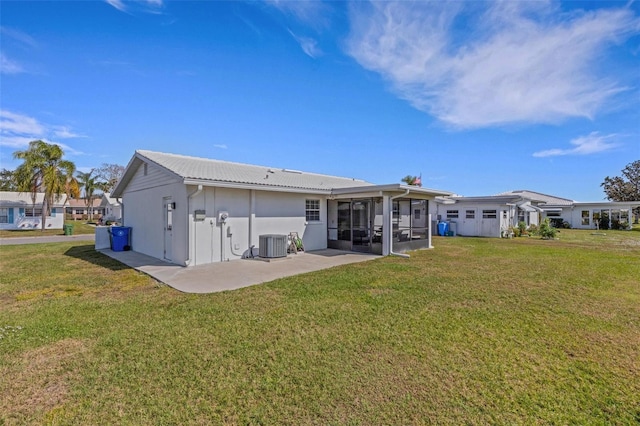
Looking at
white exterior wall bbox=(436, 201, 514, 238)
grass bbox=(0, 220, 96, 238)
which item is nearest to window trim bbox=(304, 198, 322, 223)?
white exterior wall bbox=(436, 201, 514, 238)

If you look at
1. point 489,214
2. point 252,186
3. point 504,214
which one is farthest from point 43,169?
point 504,214

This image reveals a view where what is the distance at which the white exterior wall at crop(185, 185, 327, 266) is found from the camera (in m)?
9.34

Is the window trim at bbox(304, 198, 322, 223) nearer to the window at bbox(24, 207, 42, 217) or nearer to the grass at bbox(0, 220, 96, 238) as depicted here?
the grass at bbox(0, 220, 96, 238)

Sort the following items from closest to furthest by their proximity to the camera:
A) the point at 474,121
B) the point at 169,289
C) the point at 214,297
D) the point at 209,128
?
the point at 214,297 < the point at 169,289 < the point at 209,128 < the point at 474,121

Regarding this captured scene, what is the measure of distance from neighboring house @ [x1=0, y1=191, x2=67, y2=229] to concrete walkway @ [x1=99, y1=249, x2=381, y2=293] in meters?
26.5

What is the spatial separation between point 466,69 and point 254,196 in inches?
374

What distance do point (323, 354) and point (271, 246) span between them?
6.91 metres

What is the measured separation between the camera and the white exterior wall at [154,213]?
936 cm

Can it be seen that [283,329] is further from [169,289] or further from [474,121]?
[474,121]

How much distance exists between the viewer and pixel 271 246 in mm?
10273

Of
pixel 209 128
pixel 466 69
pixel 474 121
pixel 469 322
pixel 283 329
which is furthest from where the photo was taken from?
pixel 474 121

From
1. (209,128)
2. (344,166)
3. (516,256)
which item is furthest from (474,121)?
(209,128)

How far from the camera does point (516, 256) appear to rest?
1145cm

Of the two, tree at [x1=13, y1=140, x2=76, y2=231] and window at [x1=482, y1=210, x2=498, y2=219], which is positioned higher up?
tree at [x1=13, y1=140, x2=76, y2=231]
